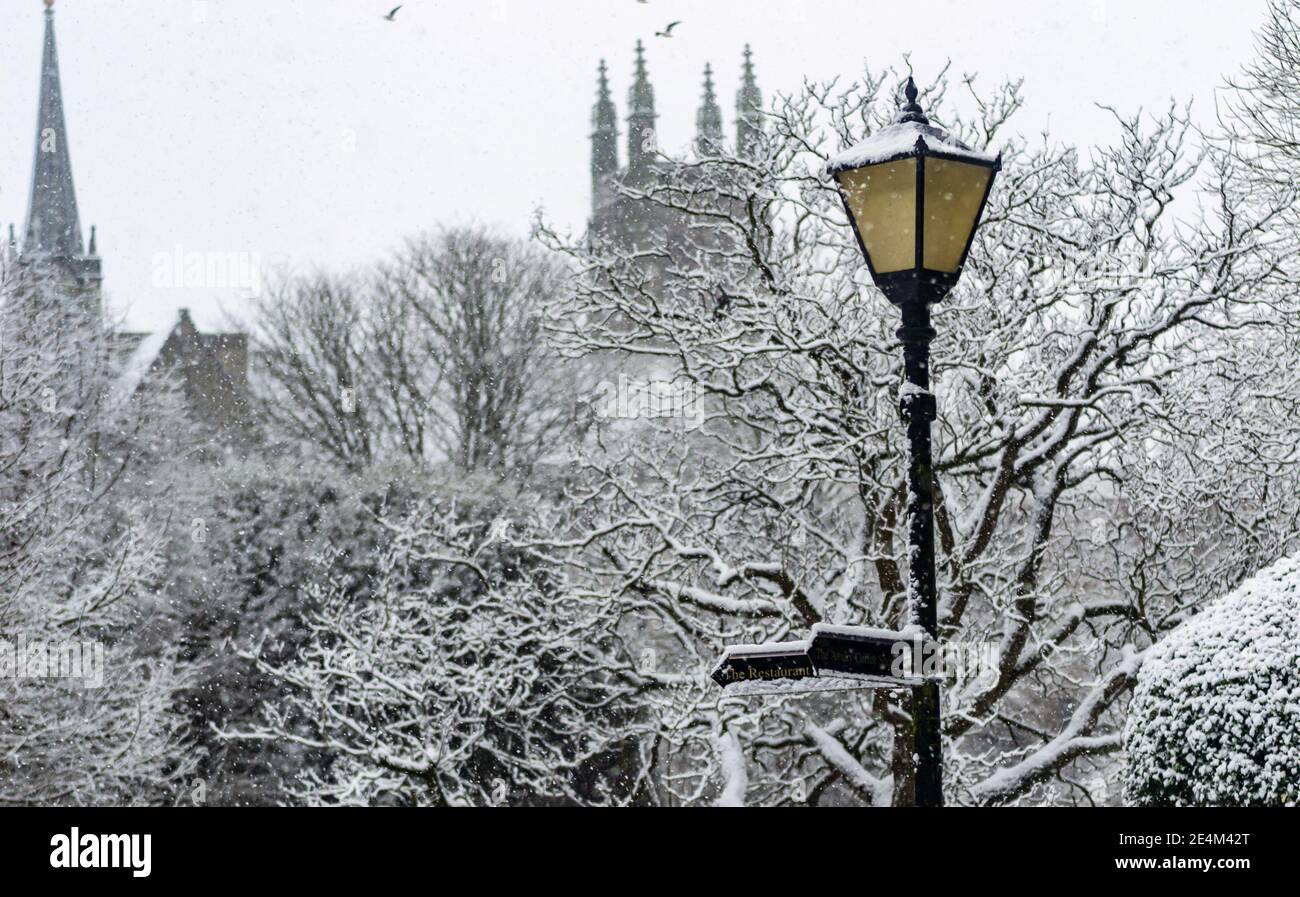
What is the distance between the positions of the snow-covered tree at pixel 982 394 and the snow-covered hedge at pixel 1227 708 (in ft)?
15.5

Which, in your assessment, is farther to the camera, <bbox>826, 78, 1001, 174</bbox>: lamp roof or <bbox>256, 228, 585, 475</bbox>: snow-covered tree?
<bbox>256, 228, 585, 475</bbox>: snow-covered tree

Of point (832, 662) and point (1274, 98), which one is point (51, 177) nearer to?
point (1274, 98)

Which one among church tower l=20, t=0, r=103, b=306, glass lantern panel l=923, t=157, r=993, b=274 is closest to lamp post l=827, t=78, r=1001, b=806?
glass lantern panel l=923, t=157, r=993, b=274

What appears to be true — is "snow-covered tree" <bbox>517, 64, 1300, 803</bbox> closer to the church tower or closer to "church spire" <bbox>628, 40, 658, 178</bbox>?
the church tower

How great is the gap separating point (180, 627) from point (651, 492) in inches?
357

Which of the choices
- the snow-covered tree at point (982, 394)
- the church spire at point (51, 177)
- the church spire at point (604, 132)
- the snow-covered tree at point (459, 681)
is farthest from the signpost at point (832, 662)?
the church spire at point (604, 132)

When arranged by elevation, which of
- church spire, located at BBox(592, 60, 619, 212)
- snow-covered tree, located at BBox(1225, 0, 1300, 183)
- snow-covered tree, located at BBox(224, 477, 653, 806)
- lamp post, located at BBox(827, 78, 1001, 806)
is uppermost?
church spire, located at BBox(592, 60, 619, 212)

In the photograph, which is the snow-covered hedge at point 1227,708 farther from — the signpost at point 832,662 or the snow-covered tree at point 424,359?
the snow-covered tree at point 424,359

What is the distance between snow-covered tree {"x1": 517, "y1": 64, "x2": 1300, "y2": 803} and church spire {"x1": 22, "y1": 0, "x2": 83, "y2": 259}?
1914 cm

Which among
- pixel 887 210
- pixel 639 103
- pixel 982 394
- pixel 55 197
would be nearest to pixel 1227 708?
pixel 887 210

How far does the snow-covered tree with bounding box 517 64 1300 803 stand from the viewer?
476 inches

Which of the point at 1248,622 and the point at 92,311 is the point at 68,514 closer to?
the point at 92,311

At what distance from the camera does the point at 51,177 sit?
1399 inches

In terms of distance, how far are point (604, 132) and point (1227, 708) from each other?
53.7 meters
